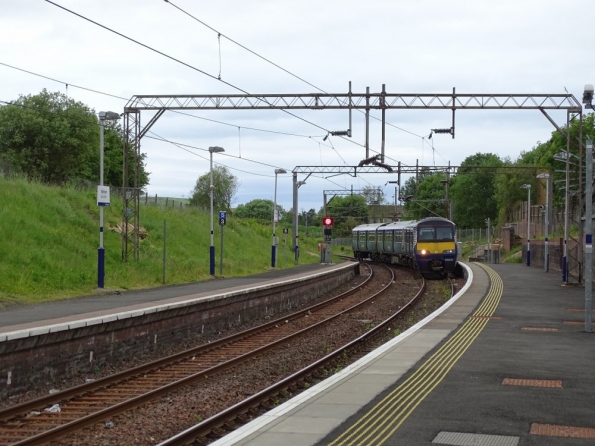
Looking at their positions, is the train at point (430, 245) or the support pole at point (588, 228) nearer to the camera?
the support pole at point (588, 228)

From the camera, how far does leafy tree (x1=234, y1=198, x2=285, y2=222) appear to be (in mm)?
151500

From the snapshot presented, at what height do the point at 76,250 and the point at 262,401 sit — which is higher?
the point at 76,250

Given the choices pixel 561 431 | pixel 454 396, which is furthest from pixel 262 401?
pixel 561 431

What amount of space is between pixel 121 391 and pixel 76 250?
64.4 ft

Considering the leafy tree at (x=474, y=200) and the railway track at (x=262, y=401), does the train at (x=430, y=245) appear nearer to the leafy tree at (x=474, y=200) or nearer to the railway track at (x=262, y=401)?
the railway track at (x=262, y=401)

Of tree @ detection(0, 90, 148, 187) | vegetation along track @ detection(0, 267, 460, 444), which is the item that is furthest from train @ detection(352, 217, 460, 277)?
vegetation along track @ detection(0, 267, 460, 444)

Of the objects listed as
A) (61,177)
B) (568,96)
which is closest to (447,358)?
(568,96)

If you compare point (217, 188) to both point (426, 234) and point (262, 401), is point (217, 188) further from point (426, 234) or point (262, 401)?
point (262, 401)

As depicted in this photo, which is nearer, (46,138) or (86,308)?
(86,308)

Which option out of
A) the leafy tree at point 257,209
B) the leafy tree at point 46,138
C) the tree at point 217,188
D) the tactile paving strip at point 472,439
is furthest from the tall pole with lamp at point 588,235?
the leafy tree at point 257,209

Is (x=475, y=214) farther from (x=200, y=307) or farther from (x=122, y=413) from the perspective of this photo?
(x=122, y=413)

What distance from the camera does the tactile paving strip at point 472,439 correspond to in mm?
8260

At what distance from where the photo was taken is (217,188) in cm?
10944

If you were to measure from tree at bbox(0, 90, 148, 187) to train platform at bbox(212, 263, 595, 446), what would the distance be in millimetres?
35125
